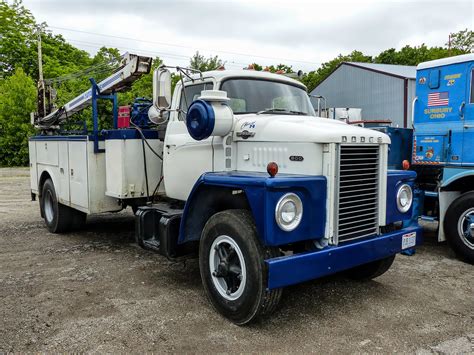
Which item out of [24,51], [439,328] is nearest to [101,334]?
[439,328]

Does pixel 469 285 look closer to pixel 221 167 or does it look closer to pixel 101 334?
pixel 221 167

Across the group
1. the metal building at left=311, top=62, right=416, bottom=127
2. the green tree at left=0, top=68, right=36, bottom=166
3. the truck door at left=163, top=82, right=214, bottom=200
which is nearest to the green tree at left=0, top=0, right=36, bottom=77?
the green tree at left=0, top=68, right=36, bottom=166

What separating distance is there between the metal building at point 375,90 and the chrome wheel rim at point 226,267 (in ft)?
63.5

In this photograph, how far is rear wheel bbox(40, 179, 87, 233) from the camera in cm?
754

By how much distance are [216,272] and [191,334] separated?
0.58 meters

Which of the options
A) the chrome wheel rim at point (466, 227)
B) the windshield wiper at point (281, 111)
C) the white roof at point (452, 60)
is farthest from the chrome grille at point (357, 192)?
the white roof at point (452, 60)

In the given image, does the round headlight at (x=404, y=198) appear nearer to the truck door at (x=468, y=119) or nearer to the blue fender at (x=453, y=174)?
the blue fender at (x=453, y=174)

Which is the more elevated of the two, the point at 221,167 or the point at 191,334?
the point at 221,167

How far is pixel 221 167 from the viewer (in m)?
4.57

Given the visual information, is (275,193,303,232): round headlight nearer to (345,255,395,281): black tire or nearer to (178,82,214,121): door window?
(345,255,395,281): black tire

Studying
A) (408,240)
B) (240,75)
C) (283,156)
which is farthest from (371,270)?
(240,75)

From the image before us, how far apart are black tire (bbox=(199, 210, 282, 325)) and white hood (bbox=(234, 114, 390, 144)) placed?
0.83 meters

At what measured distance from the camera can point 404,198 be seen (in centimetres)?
457

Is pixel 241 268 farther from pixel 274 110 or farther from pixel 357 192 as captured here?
pixel 274 110
